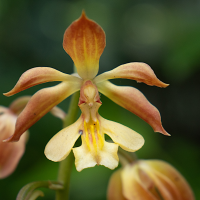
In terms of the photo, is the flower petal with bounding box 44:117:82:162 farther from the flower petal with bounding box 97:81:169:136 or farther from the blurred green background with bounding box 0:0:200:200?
the blurred green background with bounding box 0:0:200:200

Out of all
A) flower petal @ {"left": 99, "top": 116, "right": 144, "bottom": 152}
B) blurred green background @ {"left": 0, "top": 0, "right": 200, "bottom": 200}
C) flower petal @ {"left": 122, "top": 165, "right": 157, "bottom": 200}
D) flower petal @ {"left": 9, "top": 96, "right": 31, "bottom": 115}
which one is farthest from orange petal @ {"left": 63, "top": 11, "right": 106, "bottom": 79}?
blurred green background @ {"left": 0, "top": 0, "right": 200, "bottom": 200}

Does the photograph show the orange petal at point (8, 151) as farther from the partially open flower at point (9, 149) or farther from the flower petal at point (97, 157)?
the flower petal at point (97, 157)

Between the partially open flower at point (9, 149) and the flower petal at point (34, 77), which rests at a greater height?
the flower petal at point (34, 77)

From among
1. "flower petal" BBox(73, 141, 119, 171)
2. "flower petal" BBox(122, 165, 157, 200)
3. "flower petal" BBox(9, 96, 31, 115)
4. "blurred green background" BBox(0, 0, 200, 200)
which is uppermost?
"blurred green background" BBox(0, 0, 200, 200)

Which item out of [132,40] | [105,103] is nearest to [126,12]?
[132,40]

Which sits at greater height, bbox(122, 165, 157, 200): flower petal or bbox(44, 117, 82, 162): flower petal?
bbox(44, 117, 82, 162): flower petal

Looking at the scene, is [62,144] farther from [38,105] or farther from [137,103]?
[137,103]

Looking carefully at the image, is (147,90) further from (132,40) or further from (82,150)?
(82,150)

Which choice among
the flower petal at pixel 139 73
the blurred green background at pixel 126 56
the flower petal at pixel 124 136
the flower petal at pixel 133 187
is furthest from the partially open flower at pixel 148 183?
the blurred green background at pixel 126 56
